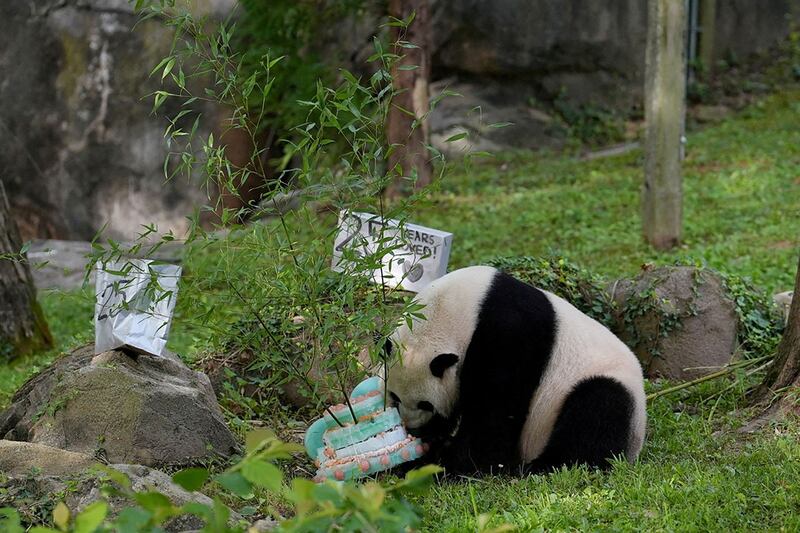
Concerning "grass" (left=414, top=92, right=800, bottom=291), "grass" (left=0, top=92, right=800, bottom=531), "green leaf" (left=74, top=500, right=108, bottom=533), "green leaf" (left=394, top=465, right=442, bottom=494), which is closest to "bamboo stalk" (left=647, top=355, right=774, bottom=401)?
"grass" (left=0, top=92, right=800, bottom=531)

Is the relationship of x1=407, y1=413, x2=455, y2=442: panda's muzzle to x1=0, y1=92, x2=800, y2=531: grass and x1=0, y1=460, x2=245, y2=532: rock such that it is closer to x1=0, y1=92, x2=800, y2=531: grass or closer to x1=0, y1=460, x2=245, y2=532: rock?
x1=0, y1=92, x2=800, y2=531: grass

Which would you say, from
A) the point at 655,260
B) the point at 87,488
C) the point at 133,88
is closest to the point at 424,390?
the point at 87,488

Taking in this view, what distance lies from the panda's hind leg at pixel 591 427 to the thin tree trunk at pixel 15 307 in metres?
5.00

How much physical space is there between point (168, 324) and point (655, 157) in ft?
19.1

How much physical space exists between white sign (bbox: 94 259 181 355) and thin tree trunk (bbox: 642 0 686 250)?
18.8 ft

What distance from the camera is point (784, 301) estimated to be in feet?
22.0

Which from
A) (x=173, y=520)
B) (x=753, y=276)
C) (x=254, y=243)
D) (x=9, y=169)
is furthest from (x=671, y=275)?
(x=9, y=169)

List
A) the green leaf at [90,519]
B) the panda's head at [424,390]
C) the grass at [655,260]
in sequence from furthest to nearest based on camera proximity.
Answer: the panda's head at [424,390], the grass at [655,260], the green leaf at [90,519]

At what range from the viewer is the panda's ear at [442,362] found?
4465 millimetres

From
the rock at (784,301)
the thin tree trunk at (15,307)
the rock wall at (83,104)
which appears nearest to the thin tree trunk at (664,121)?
the rock at (784,301)

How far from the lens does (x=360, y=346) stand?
4.44 meters

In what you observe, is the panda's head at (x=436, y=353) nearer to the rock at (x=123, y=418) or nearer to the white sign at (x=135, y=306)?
the rock at (x=123, y=418)

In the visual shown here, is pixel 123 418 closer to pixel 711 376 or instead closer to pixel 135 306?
pixel 135 306

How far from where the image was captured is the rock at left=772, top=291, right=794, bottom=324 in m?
6.42
